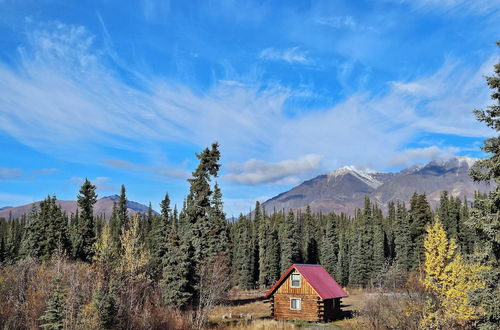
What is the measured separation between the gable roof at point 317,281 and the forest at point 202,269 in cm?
509

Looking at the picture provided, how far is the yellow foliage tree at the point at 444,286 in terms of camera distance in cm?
2222

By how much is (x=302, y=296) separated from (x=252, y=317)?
20.2ft

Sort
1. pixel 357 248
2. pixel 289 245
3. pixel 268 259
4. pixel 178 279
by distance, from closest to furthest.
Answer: pixel 178 279
pixel 289 245
pixel 357 248
pixel 268 259

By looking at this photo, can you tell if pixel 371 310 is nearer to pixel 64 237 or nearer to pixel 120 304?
pixel 120 304

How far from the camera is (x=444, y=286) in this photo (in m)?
23.1

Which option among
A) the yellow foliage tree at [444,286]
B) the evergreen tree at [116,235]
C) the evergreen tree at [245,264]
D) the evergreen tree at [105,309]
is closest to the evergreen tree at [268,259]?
the evergreen tree at [245,264]

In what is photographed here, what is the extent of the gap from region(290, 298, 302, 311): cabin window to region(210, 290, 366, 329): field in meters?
2.08

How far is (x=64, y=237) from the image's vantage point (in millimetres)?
60812

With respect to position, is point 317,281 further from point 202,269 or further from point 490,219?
point 490,219

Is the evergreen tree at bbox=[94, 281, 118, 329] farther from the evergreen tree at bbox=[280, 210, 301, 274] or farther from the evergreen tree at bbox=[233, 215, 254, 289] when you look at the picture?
the evergreen tree at bbox=[280, 210, 301, 274]

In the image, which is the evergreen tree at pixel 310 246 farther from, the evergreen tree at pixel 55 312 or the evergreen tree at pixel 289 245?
the evergreen tree at pixel 55 312

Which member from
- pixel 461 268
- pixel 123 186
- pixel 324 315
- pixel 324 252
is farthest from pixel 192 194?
pixel 123 186

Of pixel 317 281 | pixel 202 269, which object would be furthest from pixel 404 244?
pixel 202 269

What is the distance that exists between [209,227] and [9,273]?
2378 centimetres
